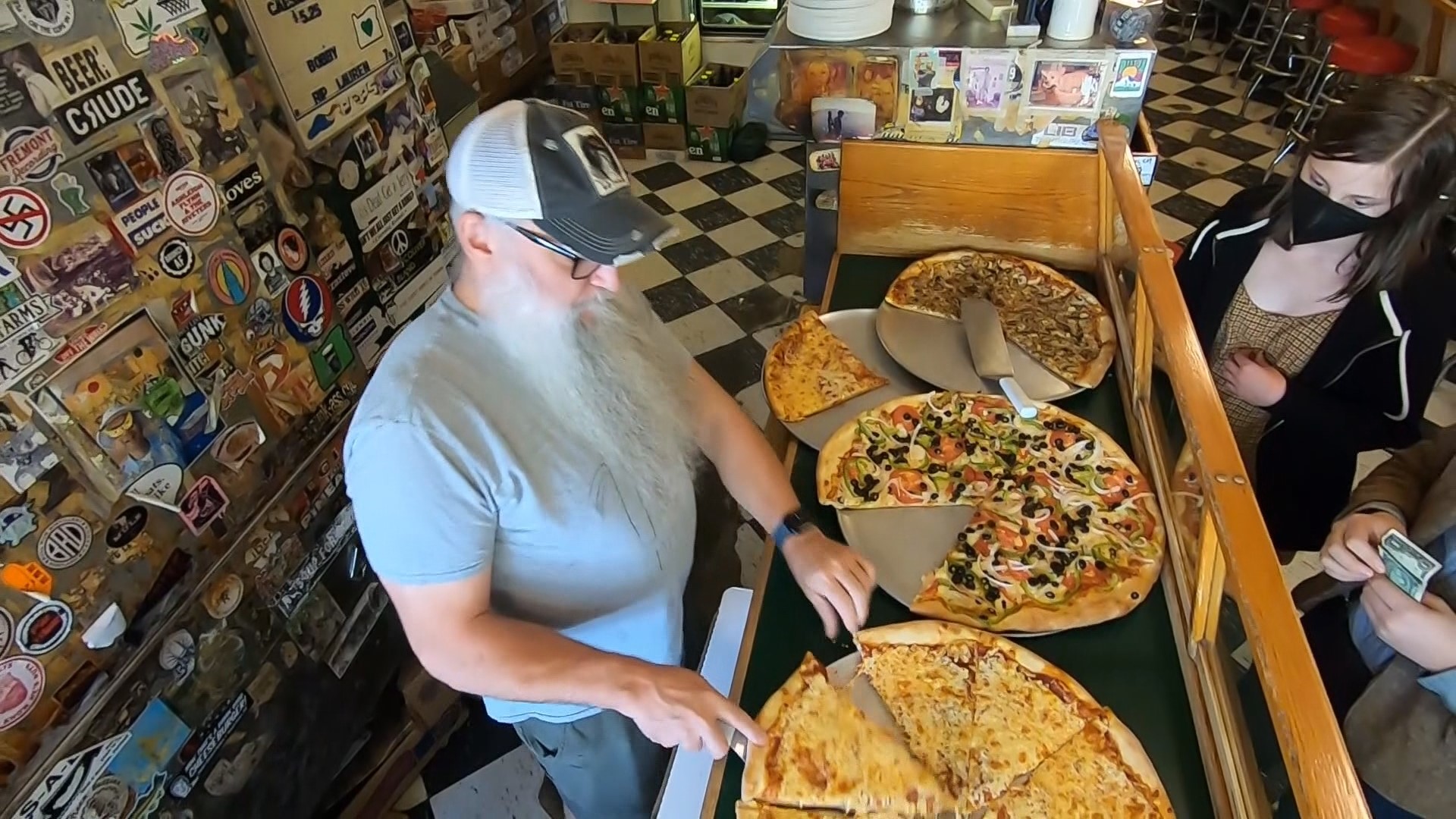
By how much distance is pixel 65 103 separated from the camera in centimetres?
108

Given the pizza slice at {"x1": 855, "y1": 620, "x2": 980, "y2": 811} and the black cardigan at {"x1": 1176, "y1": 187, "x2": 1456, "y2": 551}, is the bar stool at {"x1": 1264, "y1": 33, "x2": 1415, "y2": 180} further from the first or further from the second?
the pizza slice at {"x1": 855, "y1": 620, "x2": 980, "y2": 811}

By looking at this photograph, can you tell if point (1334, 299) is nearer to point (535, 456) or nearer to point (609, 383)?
point (609, 383)

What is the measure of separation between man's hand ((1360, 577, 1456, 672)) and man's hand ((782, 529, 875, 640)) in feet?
2.03

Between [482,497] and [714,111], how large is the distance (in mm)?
3642

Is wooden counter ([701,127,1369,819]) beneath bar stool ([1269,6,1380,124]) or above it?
above

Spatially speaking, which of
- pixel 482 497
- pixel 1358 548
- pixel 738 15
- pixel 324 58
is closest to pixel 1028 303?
pixel 1358 548

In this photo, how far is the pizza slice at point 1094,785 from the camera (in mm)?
970

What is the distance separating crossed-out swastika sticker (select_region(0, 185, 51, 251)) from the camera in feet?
3.34

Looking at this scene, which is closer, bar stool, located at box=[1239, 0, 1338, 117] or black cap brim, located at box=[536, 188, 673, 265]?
black cap brim, located at box=[536, 188, 673, 265]

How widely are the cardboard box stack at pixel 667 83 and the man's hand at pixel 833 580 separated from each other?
354 centimetres

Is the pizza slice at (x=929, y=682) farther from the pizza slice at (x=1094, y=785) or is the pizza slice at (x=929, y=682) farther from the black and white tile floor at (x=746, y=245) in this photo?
the black and white tile floor at (x=746, y=245)

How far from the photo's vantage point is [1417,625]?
1022 mm

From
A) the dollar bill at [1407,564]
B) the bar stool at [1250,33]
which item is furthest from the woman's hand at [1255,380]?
the bar stool at [1250,33]

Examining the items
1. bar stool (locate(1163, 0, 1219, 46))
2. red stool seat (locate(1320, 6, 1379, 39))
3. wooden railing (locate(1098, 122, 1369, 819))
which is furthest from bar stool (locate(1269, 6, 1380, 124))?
wooden railing (locate(1098, 122, 1369, 819))
